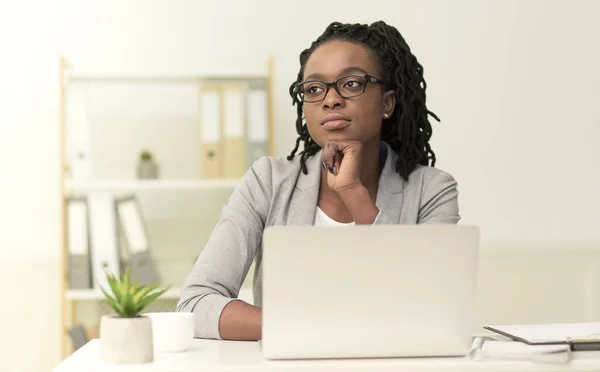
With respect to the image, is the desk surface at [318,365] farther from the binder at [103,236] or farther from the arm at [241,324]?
the binder at [103,236]

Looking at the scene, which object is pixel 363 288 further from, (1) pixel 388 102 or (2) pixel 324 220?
(1) pixel 388 102

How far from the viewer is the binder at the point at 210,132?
309cm

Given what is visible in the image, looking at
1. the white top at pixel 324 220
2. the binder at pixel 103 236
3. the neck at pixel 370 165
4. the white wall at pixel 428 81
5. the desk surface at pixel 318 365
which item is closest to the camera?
the desk surface at pixel 318 365

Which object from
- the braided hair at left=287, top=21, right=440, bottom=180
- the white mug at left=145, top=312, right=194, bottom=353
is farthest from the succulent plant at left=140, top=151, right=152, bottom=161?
the white mug at left=145, top=312, right=194, bottom=353

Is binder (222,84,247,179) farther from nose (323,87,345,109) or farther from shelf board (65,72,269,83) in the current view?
nose (323,87,345,109)

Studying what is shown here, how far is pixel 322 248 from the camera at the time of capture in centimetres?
107

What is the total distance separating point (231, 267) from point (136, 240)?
1.45 metres

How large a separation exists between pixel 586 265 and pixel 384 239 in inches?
105

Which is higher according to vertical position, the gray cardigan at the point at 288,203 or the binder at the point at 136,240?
the gray cardigan at the point at 288,203

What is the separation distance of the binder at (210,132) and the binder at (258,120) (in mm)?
118

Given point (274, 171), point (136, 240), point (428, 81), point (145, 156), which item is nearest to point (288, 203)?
point (274, 171)

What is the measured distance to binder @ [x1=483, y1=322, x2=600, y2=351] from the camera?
1198 mm

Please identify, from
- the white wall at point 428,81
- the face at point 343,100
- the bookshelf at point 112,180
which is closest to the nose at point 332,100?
the face at point 343,100

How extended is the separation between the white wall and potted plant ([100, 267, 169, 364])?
2.31 metres
